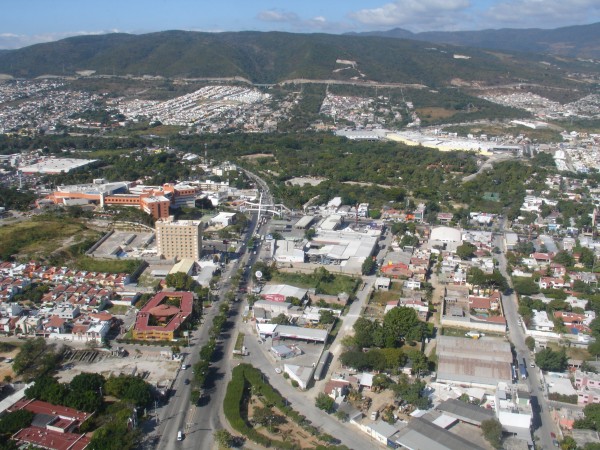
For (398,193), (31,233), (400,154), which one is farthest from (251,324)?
(400,154)

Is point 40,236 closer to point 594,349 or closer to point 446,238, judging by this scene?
point 446,238

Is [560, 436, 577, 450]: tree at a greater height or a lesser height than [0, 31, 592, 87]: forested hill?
lesser

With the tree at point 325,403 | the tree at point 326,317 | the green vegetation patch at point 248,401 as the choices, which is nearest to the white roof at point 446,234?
the tree at point 326,317

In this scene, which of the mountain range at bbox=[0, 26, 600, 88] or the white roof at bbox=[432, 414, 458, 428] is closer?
the white roof at bbox=[432, 414, 458, 428]

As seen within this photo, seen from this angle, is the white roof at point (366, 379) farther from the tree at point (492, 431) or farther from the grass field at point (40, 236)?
the grass field at point (40, 236)

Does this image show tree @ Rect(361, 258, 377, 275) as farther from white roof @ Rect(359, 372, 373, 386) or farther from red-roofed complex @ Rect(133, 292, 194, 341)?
white roof @ Rect(359, 372, 373, 386)

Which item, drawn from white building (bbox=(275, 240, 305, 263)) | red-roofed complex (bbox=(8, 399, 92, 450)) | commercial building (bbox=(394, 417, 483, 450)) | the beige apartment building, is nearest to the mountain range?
white building (bbox=(275, 240, 305, 263))
